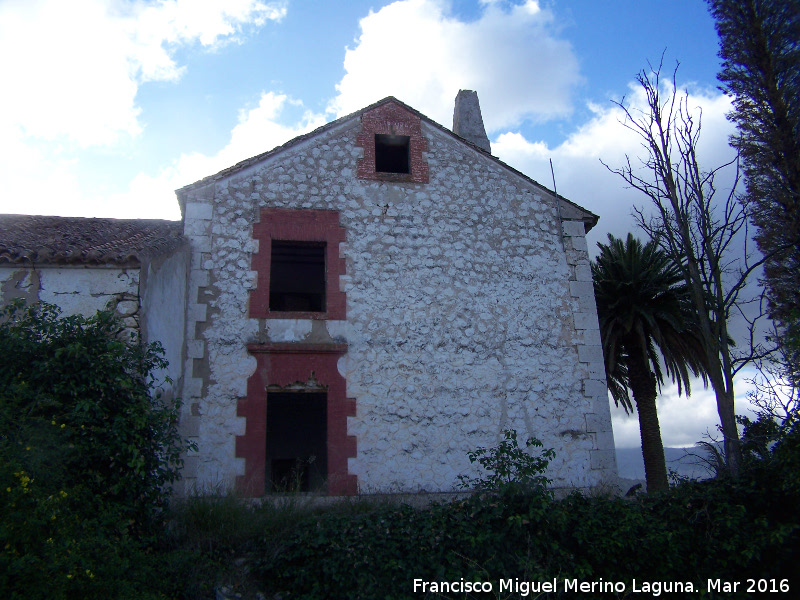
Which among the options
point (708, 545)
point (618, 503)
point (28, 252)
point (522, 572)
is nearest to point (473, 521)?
point (522, 572)

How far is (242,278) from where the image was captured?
10156 millimetres

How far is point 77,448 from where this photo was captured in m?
6.70

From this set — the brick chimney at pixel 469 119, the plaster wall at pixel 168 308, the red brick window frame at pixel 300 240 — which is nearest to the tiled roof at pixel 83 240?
the plaster wall at pixel 168 308

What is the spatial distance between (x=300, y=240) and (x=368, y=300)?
1.63 m

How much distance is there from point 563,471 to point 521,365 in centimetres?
185

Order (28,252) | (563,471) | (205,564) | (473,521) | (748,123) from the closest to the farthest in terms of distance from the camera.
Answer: (205,564)
(473,521)
(28,252)
(563,471)
(748,123)

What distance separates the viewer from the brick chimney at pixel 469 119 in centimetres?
1485

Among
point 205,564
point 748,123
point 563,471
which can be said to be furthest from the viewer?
point 748,123

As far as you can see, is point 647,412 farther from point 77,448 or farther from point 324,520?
point 77,448

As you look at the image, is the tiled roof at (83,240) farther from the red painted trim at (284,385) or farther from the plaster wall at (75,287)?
the red painted trim at (284,385)

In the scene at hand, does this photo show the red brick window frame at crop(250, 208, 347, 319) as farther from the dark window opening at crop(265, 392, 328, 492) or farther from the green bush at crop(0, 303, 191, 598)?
the dark window opening at crop(265, 392, 328, 492)

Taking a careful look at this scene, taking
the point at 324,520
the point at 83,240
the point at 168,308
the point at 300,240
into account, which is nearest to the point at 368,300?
the point at 300,240

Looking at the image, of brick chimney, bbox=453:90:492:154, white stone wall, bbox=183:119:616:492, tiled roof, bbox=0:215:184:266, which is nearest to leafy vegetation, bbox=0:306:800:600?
tiled roof, bbox=0:215:184:266

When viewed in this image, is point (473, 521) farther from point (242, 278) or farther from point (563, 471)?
point (242, 278)
